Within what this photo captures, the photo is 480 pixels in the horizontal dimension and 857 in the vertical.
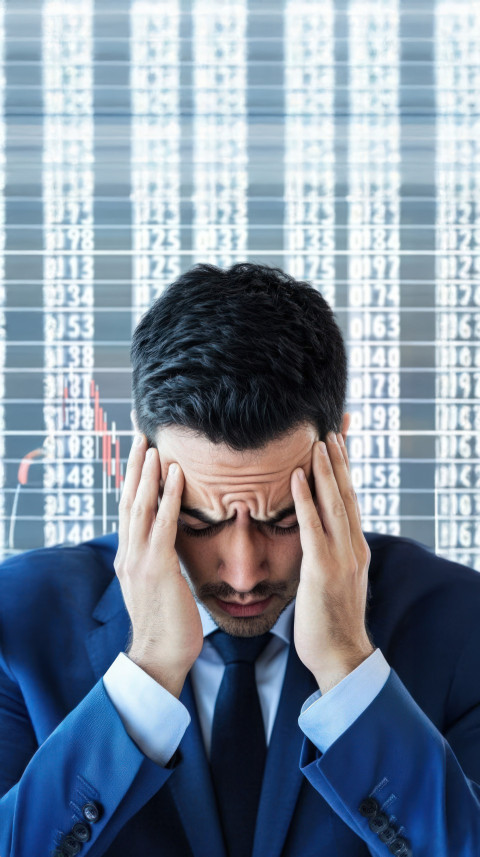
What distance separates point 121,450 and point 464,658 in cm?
97

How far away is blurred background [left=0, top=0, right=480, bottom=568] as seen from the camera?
1.95 m

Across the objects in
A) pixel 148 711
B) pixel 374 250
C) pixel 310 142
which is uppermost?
pixel 310 142

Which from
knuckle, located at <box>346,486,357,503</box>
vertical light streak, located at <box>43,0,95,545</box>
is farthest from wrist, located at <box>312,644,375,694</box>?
vertical light streak, located at <box>43,0,95,545</box>

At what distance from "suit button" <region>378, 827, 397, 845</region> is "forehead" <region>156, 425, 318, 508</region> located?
1.61ft

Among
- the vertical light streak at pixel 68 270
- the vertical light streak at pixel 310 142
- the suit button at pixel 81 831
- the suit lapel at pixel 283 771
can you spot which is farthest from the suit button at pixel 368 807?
the vertical light streak at pixel 310 142

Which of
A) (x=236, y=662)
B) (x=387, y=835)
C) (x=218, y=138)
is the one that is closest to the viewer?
(x=387, y=835)

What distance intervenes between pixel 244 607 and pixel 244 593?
36 millimetres

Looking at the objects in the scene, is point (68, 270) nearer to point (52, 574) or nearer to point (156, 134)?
point (156, 134)

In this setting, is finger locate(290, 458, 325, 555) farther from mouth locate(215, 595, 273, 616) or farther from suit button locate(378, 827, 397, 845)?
suit button locate(378, 827, 397, 845)

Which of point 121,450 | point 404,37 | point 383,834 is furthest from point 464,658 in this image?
point 404,37

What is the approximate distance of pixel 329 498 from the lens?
123 centimetres

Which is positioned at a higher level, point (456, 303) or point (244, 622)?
point (456, 303)

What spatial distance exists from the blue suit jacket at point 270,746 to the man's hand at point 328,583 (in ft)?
0.28

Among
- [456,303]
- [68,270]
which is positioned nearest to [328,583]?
[456,303]
